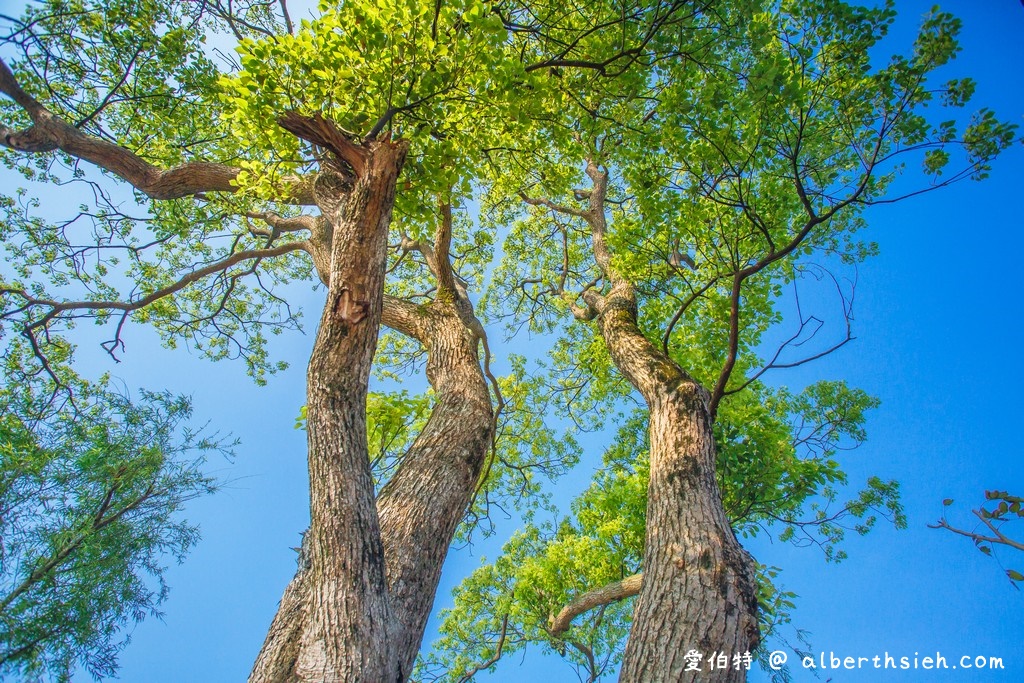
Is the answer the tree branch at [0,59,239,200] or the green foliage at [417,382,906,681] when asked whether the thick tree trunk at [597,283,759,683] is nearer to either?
the green foliage at [417,382,906,681]

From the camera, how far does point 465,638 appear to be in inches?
306

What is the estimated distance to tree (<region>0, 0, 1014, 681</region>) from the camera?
8.79 ft

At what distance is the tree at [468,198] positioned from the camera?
2678 millimetres

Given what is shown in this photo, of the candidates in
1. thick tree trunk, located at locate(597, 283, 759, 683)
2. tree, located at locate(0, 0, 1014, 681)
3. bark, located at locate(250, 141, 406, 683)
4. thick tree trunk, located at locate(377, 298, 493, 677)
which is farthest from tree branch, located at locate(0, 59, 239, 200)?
thick tree trunk, located at locate(597, 283, 759, 683)

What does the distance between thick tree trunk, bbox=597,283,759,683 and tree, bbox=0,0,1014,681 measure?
2cm

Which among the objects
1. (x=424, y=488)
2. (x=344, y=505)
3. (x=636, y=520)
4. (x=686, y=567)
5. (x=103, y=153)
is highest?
(x=103, y=153)

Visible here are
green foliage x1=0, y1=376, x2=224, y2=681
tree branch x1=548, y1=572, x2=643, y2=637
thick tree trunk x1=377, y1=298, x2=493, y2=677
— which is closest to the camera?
thick tree trunk x1=377, y1=298, x2=493, y2=677

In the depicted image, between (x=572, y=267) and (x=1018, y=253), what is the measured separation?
34.9 feet

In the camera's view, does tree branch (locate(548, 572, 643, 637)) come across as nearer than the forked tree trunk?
No

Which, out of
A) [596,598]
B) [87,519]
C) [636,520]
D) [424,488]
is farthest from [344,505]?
[636,520]

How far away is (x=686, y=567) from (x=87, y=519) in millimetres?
5449

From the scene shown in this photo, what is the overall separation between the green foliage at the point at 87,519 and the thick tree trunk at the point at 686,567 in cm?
500

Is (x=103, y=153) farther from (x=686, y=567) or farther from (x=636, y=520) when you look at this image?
(x=636, y=520)

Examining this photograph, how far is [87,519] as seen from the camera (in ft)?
15.6
